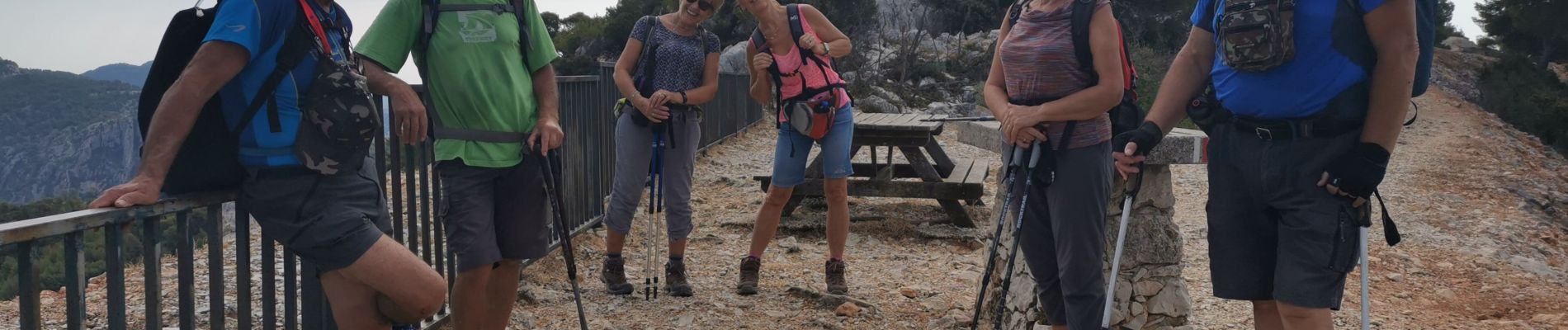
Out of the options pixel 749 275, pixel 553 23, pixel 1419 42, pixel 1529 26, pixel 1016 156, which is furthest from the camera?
pixel 553 23

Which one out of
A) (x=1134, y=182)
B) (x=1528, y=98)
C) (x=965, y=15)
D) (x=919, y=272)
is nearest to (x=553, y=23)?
(x=965, y=15)

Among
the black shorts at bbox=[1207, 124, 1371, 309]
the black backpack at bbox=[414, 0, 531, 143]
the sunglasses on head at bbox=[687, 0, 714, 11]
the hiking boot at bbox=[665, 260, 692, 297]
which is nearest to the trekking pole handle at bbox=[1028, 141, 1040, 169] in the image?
the black shorts at bbox=[1207, 124, 1371, 309]

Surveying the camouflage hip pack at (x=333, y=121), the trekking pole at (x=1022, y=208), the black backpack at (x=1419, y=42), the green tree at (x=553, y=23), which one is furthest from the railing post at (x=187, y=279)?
the green tree at (x=553, y=23)

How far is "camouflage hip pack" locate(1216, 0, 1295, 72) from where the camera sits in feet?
7.95

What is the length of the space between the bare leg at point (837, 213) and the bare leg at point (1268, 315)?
7.53 feet

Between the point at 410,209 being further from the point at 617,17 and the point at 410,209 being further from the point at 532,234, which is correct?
the point at 617,17

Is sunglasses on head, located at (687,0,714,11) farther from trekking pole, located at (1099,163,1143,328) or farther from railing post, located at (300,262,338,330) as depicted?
trekking pole, located at (1099,163,1143,328)

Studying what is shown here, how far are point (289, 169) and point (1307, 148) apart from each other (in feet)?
7.75

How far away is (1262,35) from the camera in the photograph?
2438mm

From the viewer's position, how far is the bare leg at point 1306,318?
243 centimetres

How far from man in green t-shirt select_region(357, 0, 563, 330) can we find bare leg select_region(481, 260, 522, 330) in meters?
0.03

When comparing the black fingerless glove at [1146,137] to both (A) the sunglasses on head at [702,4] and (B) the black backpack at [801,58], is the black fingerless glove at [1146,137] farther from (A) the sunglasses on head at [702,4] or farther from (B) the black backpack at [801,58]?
(A) the sunglasses on head at [702,4]

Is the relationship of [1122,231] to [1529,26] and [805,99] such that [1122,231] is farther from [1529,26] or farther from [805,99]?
[1529,26]

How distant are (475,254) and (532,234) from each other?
0.21m
